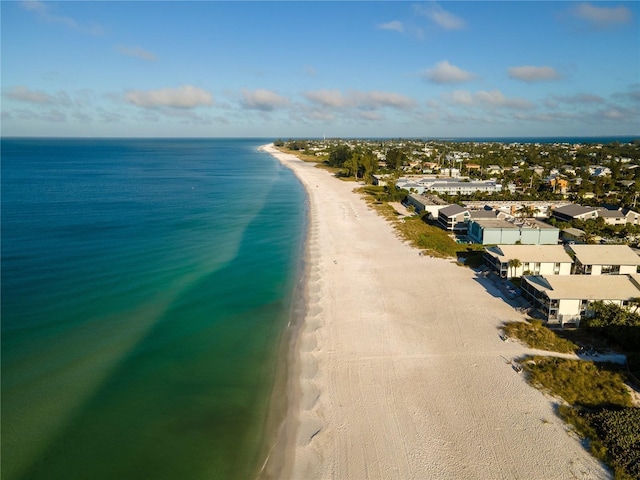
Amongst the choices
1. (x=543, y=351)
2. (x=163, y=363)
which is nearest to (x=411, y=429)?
(x=543, y=351)

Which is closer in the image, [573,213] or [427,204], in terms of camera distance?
[573,213]

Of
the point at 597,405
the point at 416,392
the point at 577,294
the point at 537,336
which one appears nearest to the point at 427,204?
the point at 577,294

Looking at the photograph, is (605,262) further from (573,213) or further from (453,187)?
(453,187)

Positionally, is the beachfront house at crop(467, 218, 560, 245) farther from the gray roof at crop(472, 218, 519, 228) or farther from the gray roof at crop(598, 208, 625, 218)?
the gray roof at crop(598, 208, 625, 218)

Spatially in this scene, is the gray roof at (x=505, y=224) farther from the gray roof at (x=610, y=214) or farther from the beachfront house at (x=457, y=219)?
the gray roof at (x=610, y=214)

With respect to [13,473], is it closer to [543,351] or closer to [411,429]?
[411,429]

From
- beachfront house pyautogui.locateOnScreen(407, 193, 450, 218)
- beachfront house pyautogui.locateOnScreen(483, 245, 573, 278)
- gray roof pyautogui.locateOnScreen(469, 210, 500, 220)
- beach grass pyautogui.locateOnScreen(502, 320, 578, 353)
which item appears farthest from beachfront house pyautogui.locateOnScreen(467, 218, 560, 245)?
beach grass pyautogui.locateOnScreen(502, 320, 578, 353)

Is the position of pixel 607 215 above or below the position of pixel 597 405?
above

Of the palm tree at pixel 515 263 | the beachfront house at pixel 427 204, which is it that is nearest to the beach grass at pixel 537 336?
the palm tree at pixel 515 263
